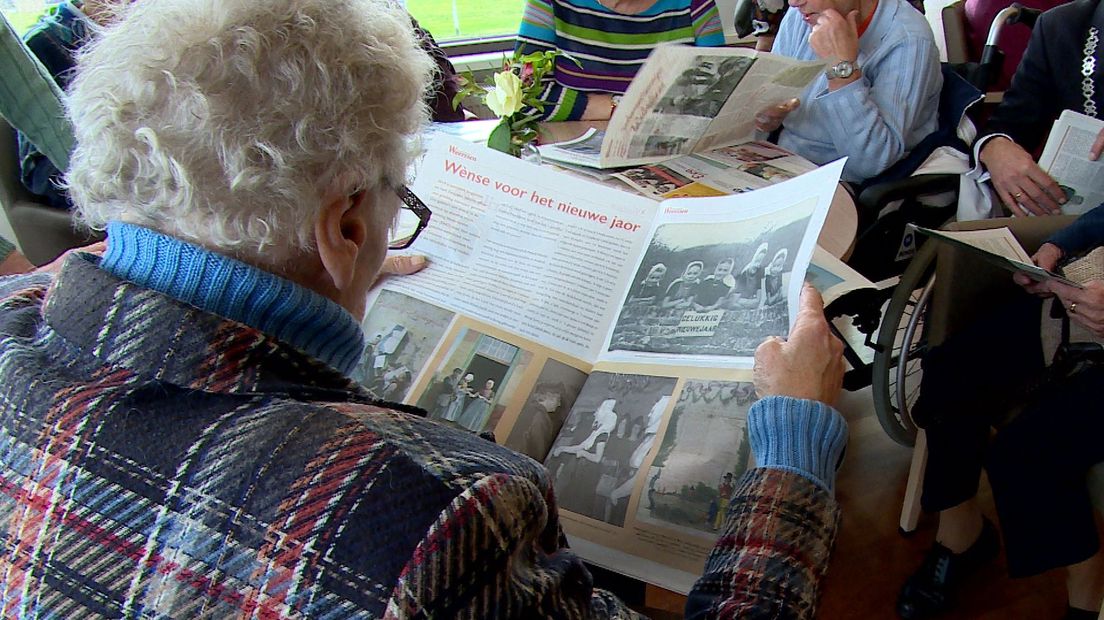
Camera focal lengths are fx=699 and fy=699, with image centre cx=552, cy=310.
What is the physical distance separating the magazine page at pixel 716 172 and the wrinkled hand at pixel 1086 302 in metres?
0.46

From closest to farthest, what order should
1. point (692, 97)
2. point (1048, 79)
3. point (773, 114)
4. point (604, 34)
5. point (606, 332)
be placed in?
1. point (606, 332)
2. point (692, 97)
3. point (773, 114)
4. point (1048, 79)
5. point (604, 34)

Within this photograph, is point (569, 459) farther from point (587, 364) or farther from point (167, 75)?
point (167, 75)

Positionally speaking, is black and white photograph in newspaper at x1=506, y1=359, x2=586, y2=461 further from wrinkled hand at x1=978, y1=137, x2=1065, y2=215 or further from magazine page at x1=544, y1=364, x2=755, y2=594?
wrinkled hand at x1=978, y1=137, x2=1065, y2=215

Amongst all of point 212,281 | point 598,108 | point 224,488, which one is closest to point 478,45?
point 598,108

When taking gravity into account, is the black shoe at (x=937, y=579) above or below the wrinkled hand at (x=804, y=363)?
below

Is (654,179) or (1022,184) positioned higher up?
(1022,184)

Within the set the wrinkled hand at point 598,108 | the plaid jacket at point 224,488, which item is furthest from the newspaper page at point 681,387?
the wrinkled hand at point 598,108

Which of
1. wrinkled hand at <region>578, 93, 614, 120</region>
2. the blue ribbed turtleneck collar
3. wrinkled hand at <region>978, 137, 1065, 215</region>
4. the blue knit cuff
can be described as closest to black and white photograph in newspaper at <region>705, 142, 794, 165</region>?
wrinkled hand at <region>578, 93, 614, 120</region>

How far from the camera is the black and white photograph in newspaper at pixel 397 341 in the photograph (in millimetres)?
843

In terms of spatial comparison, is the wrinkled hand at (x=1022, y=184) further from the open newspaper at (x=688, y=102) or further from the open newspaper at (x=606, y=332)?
the open newspaper at (x=606, y=332)

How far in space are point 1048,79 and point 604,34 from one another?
1.07 meters

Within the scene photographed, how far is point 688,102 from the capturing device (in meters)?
1.25

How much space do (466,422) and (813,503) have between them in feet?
1.23

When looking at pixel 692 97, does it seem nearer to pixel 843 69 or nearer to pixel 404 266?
pixel 843 69
